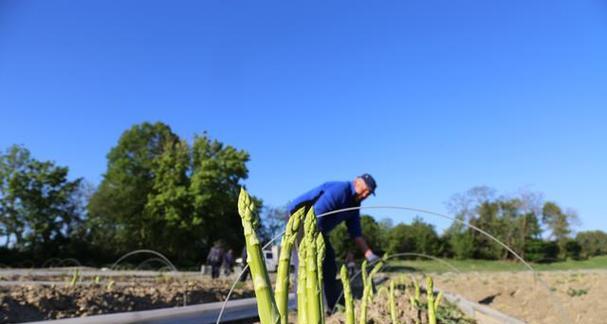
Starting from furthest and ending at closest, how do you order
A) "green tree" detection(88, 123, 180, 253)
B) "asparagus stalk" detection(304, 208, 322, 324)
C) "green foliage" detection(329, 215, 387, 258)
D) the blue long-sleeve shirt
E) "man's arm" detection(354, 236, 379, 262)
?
"green foliage" detection(329, 215, 387, 258) → "green tree" detection(88, 123, 180, 253) → "man's arm" detection(354, 236, 379, 262) → the blue long-sleeve shirt → "asparagus stalk" detection(304, 208, 322, 324)

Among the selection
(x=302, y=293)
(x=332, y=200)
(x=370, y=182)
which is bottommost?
(x=302, y=293)

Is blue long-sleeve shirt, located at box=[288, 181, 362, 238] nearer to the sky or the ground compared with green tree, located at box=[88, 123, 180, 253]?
nearer to the ground

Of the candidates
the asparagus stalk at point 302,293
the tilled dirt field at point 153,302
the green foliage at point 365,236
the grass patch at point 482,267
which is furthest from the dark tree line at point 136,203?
the asparagus stalk at point 302,293

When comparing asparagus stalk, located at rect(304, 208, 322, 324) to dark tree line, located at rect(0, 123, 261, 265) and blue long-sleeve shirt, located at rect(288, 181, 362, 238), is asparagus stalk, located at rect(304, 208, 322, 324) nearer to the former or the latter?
blue long-sleeve shirt, located at rect(288, 181, 362, 238)

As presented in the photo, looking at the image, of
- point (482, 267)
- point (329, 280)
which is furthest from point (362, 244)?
point (482, 267)

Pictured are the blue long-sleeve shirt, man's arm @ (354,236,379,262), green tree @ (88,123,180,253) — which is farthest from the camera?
green tree @ (88,123,180,253)

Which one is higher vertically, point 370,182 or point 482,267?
point 370,182

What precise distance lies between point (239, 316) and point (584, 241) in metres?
43.6

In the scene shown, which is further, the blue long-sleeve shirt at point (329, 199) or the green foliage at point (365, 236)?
the green foliage at point (365, 236)

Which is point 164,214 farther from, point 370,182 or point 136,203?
point 370,182

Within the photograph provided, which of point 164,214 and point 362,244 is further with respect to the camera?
point 164,214

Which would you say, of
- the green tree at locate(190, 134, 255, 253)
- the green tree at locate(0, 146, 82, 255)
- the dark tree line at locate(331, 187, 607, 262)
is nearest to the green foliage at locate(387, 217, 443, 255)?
the dark tree line at locate(331, 187, 607, 262)

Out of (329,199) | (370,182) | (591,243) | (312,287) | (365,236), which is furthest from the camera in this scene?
(365,236)

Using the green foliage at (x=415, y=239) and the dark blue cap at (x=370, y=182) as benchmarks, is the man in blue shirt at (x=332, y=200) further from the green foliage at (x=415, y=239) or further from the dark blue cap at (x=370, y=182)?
the green foliage at (x=415, y=239)
